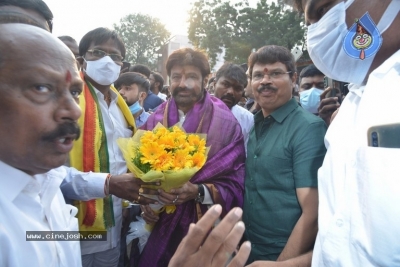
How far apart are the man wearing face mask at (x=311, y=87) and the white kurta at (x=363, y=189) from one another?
2590 mm

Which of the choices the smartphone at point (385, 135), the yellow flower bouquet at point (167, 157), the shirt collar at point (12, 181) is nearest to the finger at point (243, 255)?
the smartphone at point (385, 135)

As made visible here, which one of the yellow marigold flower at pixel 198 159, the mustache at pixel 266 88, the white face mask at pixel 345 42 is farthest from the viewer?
the mustache at pixel 266 88

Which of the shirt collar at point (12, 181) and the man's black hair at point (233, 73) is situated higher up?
the man's black hair at point (233, 73)

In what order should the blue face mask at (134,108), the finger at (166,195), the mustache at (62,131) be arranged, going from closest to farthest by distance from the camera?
the mustache at (62,131), the finger at (166,195), the blue face mask at (134,108)

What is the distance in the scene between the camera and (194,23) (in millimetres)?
38344

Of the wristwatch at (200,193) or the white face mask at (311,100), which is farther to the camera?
the white face mask at (311,100)

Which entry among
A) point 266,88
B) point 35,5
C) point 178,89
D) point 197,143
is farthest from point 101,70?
point 266,88

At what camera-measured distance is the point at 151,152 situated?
2104mm

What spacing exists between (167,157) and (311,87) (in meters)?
3.40

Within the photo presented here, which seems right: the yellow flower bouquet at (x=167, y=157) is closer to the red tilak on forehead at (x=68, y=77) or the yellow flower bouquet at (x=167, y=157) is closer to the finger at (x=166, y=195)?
the finger at (x=166, y=195)

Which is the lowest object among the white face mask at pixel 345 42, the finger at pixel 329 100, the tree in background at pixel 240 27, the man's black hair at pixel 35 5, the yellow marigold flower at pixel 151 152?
the yellow marigold flower at pixel 151 152

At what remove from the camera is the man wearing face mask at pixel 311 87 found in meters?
4.11

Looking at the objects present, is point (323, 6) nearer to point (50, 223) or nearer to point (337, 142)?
point (337, 142)

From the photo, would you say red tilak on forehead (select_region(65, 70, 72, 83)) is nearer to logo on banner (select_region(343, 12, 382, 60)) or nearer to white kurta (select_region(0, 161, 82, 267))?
white kurta (select_region(0, 161, 82, 267))
